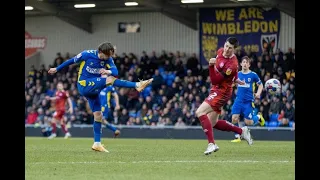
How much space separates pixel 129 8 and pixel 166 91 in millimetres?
6983

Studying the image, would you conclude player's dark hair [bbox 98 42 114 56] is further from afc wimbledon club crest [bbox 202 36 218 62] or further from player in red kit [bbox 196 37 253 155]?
afc wimbledon club crest [bbox 202 36 218 62]

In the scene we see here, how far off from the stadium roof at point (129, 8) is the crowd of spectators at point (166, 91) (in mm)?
2011

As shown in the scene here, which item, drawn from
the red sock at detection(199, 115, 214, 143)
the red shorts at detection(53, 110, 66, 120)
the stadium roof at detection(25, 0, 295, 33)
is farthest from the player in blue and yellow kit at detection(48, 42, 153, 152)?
the stadium roof at detection(25, 0, 295, 33)

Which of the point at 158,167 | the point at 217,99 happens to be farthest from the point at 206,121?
the point at 158,167

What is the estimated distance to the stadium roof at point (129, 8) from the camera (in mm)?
34875

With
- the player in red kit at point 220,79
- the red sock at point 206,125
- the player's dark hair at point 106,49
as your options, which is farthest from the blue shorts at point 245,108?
the red sock at point 206,125

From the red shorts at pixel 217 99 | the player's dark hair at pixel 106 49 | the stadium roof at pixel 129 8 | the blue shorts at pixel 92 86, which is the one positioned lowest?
the red shorts at pixel 217 99

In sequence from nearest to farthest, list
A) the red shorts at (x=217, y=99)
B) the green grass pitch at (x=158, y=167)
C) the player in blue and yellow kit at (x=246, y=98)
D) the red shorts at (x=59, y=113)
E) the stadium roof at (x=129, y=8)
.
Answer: the green grass pitch at (x=158, y=167), the red shorts at (x=217, y=99), the player in blue and yellow kit at (x=246, y=98), the red shorts at (x=59, y=113), the stadium roof at (x=129, y=8)

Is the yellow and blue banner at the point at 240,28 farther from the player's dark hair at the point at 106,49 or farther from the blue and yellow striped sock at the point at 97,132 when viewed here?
the player's dark hair at the point at 106,49

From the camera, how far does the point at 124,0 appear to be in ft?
123

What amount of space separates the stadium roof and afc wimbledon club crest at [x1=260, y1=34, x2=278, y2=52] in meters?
1.52
